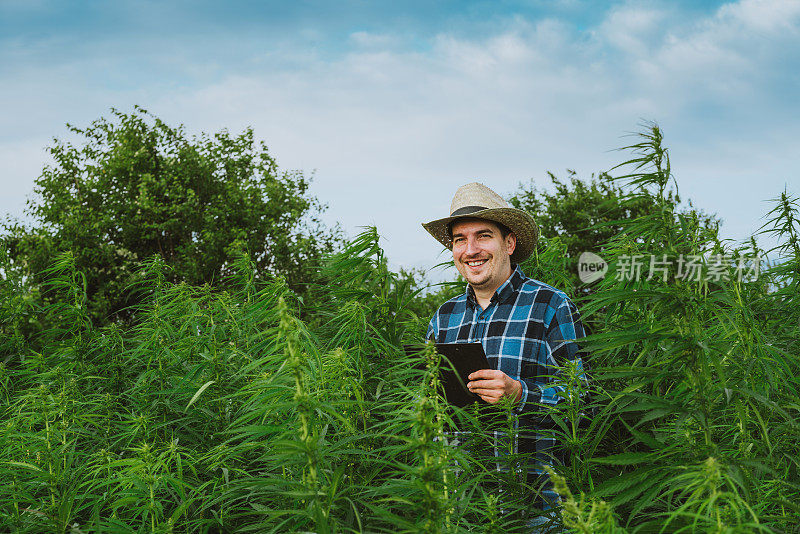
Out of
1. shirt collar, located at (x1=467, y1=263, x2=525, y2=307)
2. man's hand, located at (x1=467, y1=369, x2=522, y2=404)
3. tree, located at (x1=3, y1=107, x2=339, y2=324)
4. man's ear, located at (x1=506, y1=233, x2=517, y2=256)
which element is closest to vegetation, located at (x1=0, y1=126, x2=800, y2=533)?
man's hand, located at (x1=467, y1=369, x2=522, y2=404)

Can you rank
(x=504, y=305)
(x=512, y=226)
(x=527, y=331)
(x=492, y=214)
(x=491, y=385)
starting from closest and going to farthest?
(x=491, y=385)
(x=527, y=331)
(x=504, y=305)
(x=492, y=214)
(x=512, y=226)

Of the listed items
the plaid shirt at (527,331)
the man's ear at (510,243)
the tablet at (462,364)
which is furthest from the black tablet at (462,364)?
the man's ear at (510,243)

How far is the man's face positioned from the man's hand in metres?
1.04

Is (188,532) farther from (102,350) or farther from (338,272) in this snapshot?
(102,350)

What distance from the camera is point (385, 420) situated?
1864mm

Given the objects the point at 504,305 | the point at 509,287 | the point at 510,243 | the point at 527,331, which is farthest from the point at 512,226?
the point at 527,331

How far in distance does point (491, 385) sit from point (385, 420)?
0.83 meters

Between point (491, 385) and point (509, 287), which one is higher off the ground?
point (509, 287)

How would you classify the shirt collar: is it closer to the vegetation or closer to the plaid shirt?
the plaid shirt

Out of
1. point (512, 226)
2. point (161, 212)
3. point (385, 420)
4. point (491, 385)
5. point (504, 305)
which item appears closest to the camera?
point (385, 420)

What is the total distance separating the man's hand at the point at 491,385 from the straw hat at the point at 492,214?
1.21 meters
